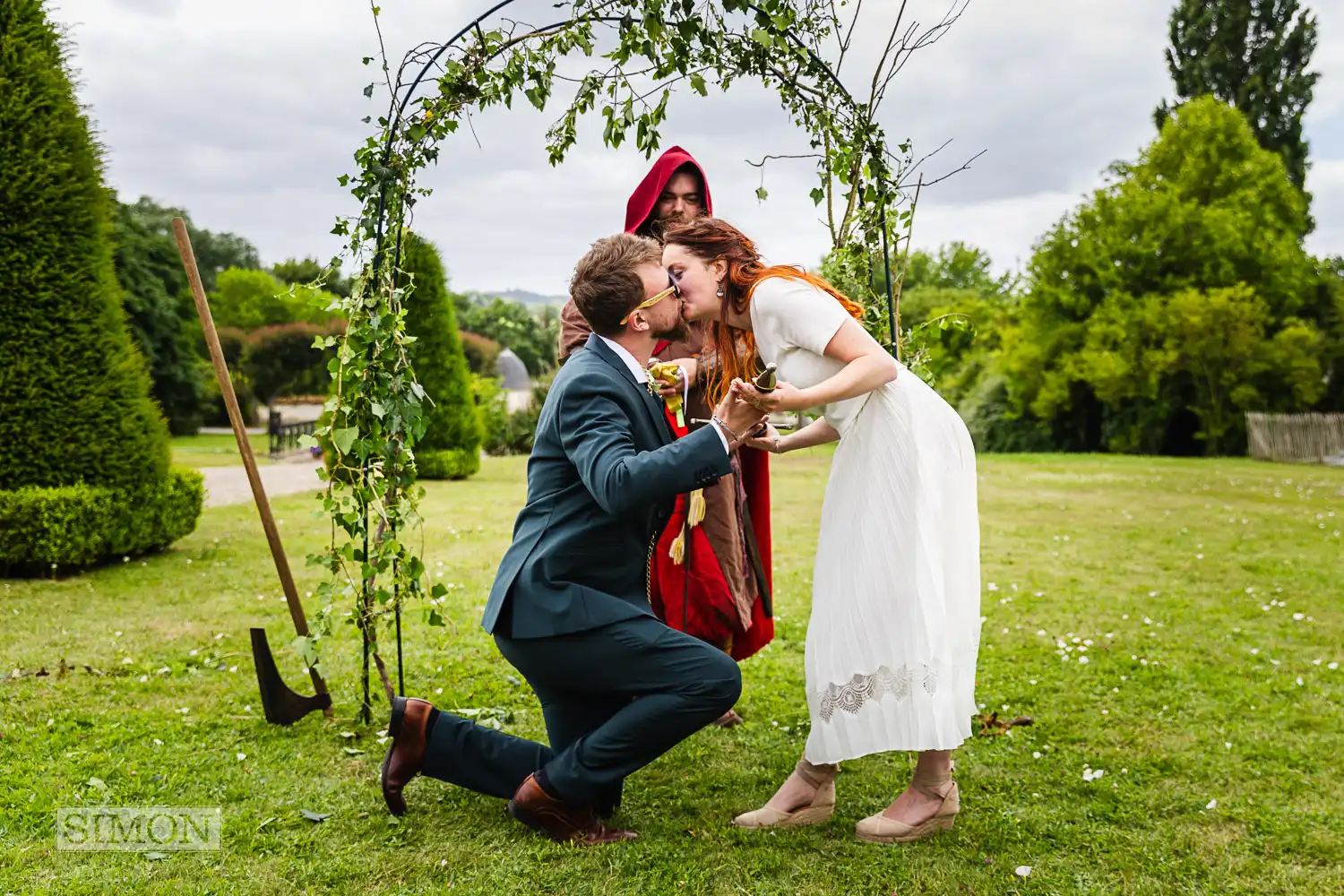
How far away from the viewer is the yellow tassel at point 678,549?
3594mm

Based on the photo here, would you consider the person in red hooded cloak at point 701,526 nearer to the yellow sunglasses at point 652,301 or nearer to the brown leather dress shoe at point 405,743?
the yellow sunglasses at point 652,301

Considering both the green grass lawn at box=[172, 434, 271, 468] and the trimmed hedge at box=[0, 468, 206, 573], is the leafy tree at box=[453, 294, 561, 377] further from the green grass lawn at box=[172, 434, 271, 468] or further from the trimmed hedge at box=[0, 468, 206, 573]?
the trimmed hedge at box=[0, 468, 206, 573]

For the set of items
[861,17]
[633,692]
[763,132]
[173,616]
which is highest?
[861,17]

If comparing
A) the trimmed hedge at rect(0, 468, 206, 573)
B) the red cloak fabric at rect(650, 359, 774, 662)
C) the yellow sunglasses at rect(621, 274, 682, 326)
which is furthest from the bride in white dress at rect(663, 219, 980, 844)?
the trimmed hedge at rect(0, 468, 206, 573)

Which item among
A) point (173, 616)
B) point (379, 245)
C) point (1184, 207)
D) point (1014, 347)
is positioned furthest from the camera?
point (1014, 347)

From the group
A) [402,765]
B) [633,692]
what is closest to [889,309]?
[633,692]

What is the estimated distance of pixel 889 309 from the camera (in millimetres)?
4270

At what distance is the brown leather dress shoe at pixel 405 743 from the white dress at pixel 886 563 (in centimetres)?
130

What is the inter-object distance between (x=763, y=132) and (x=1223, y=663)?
3951mm

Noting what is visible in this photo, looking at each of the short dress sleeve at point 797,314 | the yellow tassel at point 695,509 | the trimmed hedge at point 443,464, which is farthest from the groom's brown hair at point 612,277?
the trimmed hedge at point 443,464

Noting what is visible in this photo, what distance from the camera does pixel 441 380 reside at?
1666 centimetres

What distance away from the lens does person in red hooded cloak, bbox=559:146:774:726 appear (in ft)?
12.5

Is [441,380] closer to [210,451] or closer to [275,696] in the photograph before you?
[275,696]

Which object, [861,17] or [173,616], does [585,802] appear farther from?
[173,616]
